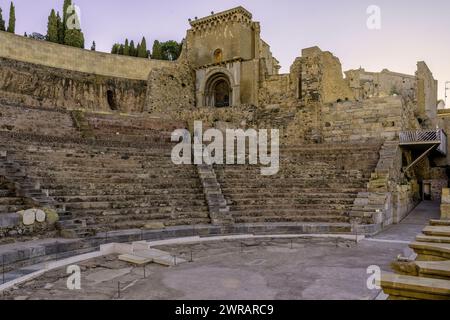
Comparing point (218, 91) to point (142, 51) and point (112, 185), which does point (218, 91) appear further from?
point (112, 185)

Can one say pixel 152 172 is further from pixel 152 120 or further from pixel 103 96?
pixel 103 96

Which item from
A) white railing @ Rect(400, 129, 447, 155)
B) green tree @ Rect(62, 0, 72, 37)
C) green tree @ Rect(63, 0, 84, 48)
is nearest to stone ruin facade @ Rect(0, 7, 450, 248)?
white railing @ Rect(400, 129, 447, 155)

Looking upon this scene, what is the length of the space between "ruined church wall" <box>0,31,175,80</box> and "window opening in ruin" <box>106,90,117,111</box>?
4.61ft

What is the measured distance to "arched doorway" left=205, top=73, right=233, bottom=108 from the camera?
29.8 metres

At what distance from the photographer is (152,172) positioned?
1292 centimetres

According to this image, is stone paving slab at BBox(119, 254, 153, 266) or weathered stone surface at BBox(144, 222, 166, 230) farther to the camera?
weathered stone surface at BBox(144, 222, 166, 230)

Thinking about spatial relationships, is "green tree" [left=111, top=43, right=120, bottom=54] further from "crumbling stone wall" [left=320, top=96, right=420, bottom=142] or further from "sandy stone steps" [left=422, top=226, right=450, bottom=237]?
"sandy stone steps" [left=422, top=226, right=450, bottom=237]

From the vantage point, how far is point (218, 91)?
30.8m

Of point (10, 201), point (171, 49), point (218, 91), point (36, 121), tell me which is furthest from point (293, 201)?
point (171, 49)

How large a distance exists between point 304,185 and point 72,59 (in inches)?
756
